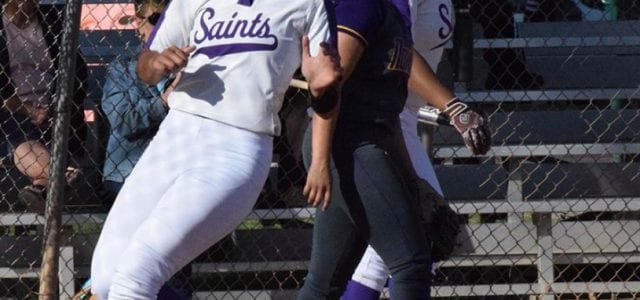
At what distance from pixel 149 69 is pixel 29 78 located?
2636 mm

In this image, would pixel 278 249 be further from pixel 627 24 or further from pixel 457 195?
pixel 627 24

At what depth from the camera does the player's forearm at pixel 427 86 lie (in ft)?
14.0

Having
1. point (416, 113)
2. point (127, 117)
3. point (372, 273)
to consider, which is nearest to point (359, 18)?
point (416, 113)

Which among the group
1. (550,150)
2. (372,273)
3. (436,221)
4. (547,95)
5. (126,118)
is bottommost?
(126,118)

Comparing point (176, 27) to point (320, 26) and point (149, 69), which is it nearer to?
point (149, 69)

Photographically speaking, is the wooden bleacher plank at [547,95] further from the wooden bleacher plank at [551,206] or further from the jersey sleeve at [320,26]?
the jersey sleeve at [320,26]

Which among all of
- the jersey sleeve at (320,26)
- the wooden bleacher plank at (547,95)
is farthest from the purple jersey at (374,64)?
the wooden bleacher plank at (547,95)

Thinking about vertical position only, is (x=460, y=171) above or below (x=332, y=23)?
below

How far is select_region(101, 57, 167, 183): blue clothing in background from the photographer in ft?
19.1

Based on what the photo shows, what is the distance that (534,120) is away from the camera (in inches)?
274

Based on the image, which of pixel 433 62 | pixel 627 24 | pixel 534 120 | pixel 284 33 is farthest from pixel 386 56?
pixel 627 24

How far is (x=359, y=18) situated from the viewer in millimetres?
3859

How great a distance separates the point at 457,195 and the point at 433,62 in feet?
6.65

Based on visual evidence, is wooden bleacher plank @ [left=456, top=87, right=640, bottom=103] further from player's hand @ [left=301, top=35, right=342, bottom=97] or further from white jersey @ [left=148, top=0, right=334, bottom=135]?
player's hand @ [left=301, top=35, right=342, bottom=97]
